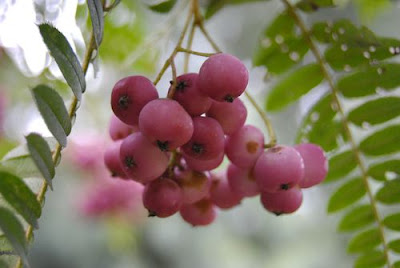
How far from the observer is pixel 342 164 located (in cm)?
96

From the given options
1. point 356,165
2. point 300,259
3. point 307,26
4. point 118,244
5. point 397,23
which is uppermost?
point 307,26

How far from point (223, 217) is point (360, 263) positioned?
3.23 m

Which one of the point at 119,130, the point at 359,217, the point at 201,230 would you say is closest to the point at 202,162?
the point at 119,130

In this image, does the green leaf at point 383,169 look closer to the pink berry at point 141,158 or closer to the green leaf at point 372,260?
the green leaf at point 372,260

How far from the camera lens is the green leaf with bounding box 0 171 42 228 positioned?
569 millimetres

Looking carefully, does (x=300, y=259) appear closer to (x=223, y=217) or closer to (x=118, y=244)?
(x=223, y=217)

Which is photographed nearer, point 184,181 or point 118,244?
point 184,181

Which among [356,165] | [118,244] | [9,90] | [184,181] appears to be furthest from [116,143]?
[118,244]

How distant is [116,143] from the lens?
81 cm

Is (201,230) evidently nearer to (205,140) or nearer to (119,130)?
(119,130)

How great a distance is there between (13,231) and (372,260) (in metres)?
0.60

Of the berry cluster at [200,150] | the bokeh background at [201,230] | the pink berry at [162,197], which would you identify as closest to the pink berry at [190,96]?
the berry cluster at [200,150]

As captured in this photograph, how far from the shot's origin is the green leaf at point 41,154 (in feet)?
1.89

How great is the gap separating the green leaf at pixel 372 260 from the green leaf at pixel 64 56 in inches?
21.4
